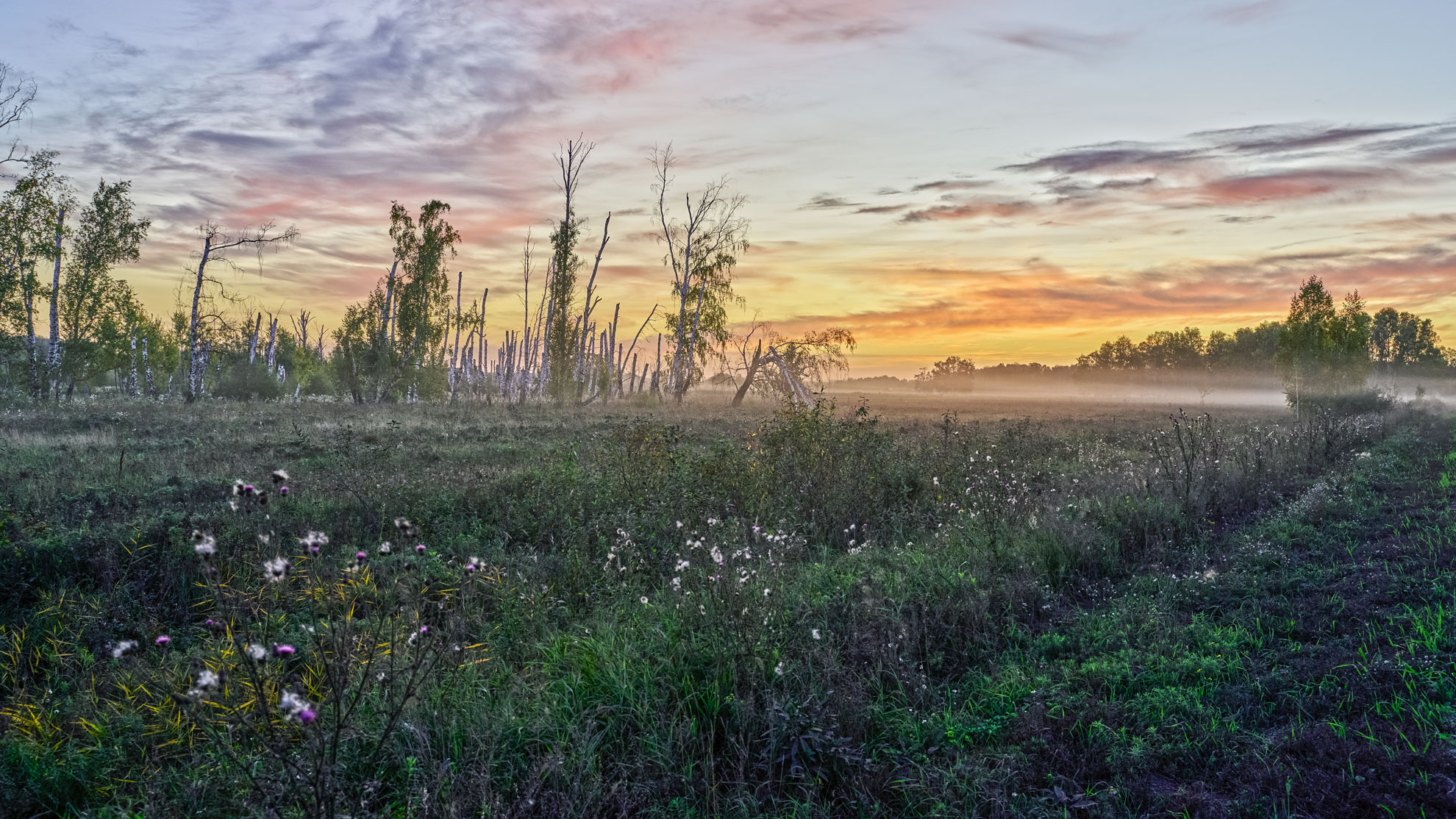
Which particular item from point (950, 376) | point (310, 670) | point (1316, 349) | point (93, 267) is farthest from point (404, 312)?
point (950, 376)

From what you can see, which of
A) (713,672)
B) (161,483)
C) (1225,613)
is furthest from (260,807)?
(161,483)

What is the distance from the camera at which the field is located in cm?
357

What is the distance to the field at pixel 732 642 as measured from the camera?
357 centimetres

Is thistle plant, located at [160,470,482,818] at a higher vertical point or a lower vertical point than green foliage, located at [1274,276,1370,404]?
lower

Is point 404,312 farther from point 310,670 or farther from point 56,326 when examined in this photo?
point 310,670

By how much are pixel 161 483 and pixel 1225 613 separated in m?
13.1

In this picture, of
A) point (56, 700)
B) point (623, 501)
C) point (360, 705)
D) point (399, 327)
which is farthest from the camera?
point (399, 327)

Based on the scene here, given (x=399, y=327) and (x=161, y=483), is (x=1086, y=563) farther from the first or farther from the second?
(x=399, y=327)

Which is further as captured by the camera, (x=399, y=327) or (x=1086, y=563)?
(x=399, y=327)

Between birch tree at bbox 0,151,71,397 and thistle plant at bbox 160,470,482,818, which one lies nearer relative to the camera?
thistle plant at bbox 160,470,482,818

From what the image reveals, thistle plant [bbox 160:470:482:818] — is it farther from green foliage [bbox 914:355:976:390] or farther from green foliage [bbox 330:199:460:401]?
green foliage [bbox 914:355:976:390]

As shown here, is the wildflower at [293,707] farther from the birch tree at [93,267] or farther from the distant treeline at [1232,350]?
the distant treeline at [1232,350]

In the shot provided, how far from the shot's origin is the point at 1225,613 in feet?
18.6

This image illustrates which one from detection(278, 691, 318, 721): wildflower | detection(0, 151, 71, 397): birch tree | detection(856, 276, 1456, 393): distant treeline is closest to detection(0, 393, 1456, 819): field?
detection(278, 691, 318, 721): wildflower
